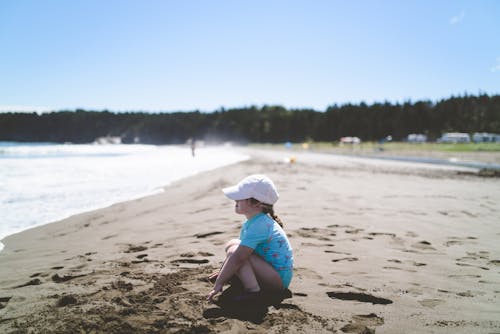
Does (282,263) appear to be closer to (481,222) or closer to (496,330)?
(496,330)

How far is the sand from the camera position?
2586mm

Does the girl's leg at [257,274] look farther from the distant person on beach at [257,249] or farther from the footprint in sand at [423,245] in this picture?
the footprint in sand at [423,245]

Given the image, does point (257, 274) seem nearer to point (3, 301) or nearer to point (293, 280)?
point (293, 280)

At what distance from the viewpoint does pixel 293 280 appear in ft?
11.2

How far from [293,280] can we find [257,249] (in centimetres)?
66

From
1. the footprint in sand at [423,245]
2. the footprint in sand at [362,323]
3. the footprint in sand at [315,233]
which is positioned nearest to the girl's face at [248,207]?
the footprint in sand at [362,323]

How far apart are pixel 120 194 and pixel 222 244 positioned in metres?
6.27

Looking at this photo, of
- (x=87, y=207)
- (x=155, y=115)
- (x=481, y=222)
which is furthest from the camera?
(x=155, y=115)

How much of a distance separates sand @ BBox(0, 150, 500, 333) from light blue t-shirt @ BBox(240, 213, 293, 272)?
1.17 feet

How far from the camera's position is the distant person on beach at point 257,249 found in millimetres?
2861

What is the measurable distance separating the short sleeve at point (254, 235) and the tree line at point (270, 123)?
61841 mm

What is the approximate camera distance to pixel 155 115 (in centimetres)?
15038

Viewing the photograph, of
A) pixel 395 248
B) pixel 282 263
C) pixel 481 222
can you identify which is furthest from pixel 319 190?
pixel 282 263

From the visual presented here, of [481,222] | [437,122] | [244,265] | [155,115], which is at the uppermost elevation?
[155,115]
